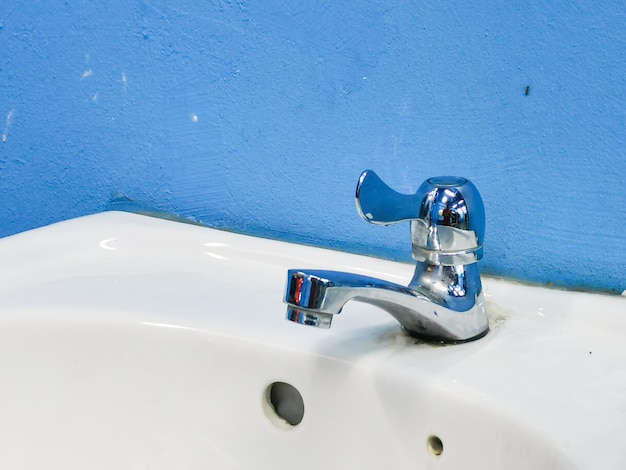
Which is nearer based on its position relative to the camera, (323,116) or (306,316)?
(306,316)

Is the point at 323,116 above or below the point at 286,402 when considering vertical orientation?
above

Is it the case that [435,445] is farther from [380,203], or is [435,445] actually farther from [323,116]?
[323,116]

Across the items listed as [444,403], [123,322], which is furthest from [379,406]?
[123,322]

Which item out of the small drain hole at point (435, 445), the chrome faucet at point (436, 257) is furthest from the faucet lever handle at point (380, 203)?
the small drain hole at point (435, 445)

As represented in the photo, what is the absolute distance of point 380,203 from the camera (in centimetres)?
41

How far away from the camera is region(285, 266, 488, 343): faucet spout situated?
0.36m

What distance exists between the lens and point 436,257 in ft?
1.41

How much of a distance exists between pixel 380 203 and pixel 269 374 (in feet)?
0.42

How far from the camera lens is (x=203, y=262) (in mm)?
581

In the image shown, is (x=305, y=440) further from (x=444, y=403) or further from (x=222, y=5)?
(x=222, y=5)

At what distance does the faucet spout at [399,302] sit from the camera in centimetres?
36

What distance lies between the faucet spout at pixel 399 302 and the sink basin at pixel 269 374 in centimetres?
1

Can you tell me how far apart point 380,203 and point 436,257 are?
0.05 m

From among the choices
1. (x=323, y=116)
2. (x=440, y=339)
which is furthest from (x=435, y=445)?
(x=323, y=116)
